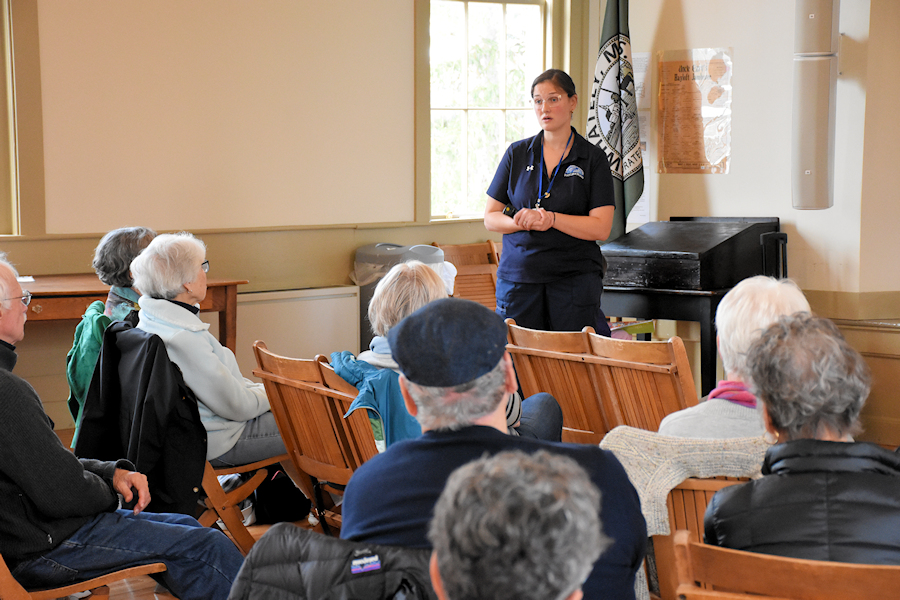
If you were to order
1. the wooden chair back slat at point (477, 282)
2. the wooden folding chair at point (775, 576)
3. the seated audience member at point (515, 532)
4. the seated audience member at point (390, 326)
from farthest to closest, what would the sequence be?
the wooden chair back slat at point (477, 282) → the seated audience member at point (390, 326) → the wooden folding chair at point (775, 576) → the seated audience member at point (515, 532)

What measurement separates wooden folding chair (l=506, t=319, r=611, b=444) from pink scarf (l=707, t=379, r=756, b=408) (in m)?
0.80

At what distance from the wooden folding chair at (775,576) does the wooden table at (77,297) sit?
3318 mm

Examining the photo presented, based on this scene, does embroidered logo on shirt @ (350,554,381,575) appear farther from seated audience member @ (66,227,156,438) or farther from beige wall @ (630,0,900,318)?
beige wall @ (630,0,900,318)

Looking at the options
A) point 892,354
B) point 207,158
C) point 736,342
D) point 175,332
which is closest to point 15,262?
point 207,158

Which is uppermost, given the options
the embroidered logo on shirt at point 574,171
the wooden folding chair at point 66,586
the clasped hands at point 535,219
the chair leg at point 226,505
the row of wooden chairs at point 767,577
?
the embroidered logo on shirt at point 574,171

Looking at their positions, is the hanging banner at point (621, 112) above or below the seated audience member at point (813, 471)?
above

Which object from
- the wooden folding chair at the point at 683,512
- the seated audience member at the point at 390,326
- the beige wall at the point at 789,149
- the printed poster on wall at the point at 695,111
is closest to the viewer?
the wooden folding chair at the point at 683,512

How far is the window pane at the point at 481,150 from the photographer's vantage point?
652 centimetres

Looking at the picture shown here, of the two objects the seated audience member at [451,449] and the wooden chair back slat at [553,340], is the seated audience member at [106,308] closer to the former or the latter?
the wooden chair back slat at [553,340]

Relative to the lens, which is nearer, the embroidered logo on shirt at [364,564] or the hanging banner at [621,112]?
the embroidered logo on shirt at [364,564]

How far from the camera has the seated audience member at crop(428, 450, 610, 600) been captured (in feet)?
2.56

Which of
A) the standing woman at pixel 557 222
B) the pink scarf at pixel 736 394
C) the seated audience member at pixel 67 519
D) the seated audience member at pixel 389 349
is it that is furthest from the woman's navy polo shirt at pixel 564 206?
the seated audience member at pixel 67 519

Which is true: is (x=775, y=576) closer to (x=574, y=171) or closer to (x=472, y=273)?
(x=574, y=171)

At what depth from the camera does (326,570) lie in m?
1.25
